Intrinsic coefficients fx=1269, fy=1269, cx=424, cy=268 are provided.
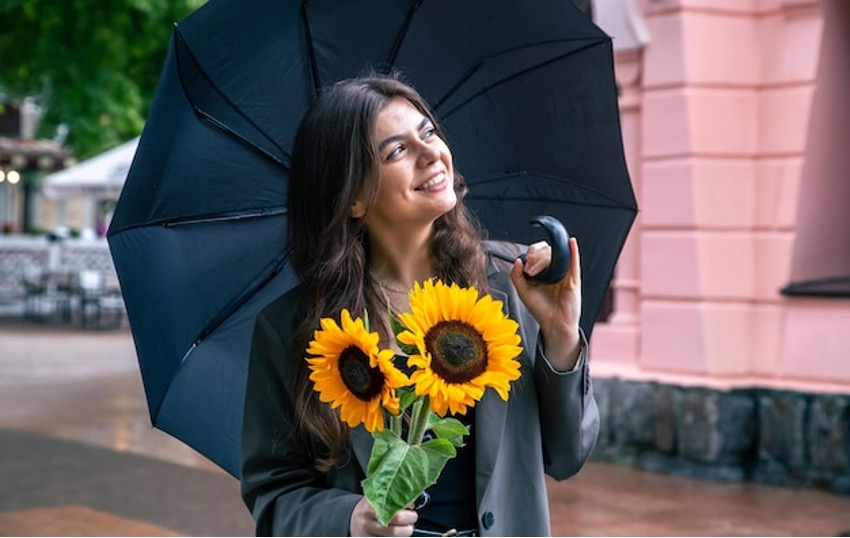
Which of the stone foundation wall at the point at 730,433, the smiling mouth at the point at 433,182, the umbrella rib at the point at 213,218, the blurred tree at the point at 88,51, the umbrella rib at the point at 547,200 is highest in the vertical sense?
the blurred tree at the point at 88,51

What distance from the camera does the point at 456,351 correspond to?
1930 millimetres

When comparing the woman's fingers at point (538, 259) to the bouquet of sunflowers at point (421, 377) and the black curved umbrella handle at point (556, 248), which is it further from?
the bouquet of sunflowers at point (421, 377)

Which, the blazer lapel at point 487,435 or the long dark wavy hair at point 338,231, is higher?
the long dark wavy hair at point 338,231

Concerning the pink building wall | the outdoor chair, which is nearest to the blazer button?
the pink building wall

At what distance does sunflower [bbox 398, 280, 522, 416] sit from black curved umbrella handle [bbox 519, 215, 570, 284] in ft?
0.88

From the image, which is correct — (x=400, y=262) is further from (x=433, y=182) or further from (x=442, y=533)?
(x=442, y=533)

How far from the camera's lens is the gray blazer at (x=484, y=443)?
2.35 metres

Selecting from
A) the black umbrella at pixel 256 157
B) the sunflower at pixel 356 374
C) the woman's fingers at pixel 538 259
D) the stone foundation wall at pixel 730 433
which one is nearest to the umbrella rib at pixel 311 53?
the black umbrella at pixel 256 157

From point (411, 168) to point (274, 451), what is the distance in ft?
1.94

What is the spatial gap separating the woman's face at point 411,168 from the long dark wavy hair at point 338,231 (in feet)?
0.07

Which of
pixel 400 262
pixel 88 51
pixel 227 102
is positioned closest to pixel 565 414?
pixel 400 262

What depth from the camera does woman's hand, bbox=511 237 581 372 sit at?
2273 mm

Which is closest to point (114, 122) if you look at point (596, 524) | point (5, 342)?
point (5, 342)

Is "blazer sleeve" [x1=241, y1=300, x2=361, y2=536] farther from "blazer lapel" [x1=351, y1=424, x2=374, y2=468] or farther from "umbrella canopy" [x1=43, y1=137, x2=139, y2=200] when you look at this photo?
"umbrella canopy" [x1=43, y1=137, x2=139, y2=200]
